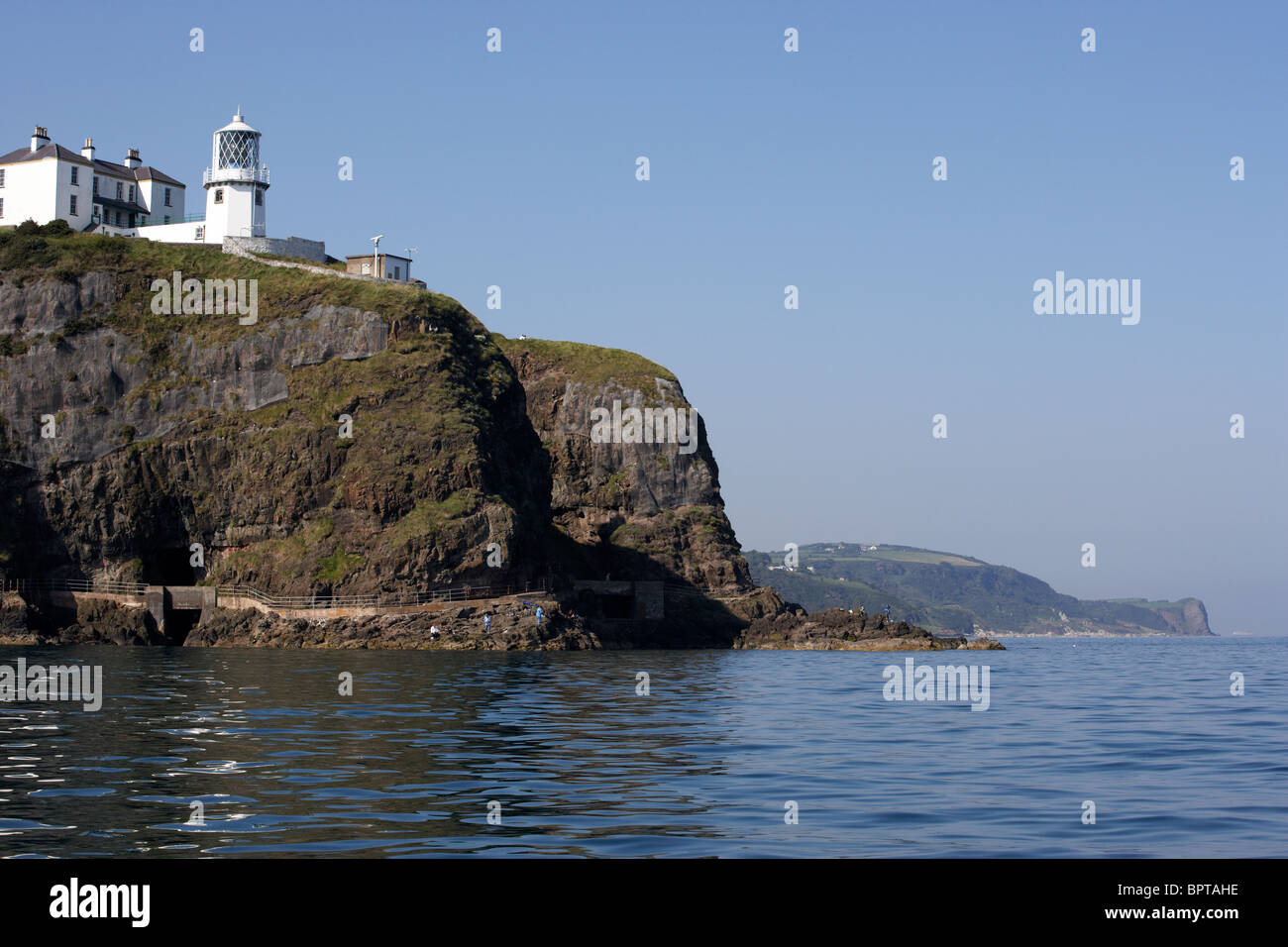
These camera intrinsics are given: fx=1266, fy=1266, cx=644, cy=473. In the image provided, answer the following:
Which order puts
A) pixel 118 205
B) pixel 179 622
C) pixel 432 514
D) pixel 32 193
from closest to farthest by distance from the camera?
pixel 179 622 → pixel 432 514 → pixel 32 193 → pixel 118 205

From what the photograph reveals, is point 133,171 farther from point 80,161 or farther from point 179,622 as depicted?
point 179,622

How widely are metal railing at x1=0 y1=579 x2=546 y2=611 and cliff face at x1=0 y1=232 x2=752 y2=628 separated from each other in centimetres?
93

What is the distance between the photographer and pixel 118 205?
128 m

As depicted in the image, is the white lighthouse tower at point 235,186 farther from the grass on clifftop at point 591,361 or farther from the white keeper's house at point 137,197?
the grass on clifftop at point 591,361

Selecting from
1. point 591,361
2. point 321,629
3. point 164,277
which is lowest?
point 321,629

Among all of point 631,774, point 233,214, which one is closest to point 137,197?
point 233,214

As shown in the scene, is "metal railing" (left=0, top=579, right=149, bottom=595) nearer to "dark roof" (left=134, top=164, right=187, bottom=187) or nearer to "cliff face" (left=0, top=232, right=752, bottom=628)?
"cliff face" (left=0, top=232, right=752, bottom=628)

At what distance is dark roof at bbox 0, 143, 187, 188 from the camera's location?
124 m

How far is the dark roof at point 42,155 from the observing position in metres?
124

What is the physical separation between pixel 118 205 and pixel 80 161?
17.5 feet

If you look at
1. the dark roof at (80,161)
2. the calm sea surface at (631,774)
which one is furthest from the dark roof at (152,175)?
the calm sea surface at (631,774)

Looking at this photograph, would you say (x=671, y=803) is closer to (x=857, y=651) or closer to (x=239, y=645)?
(x=239, y=645)
